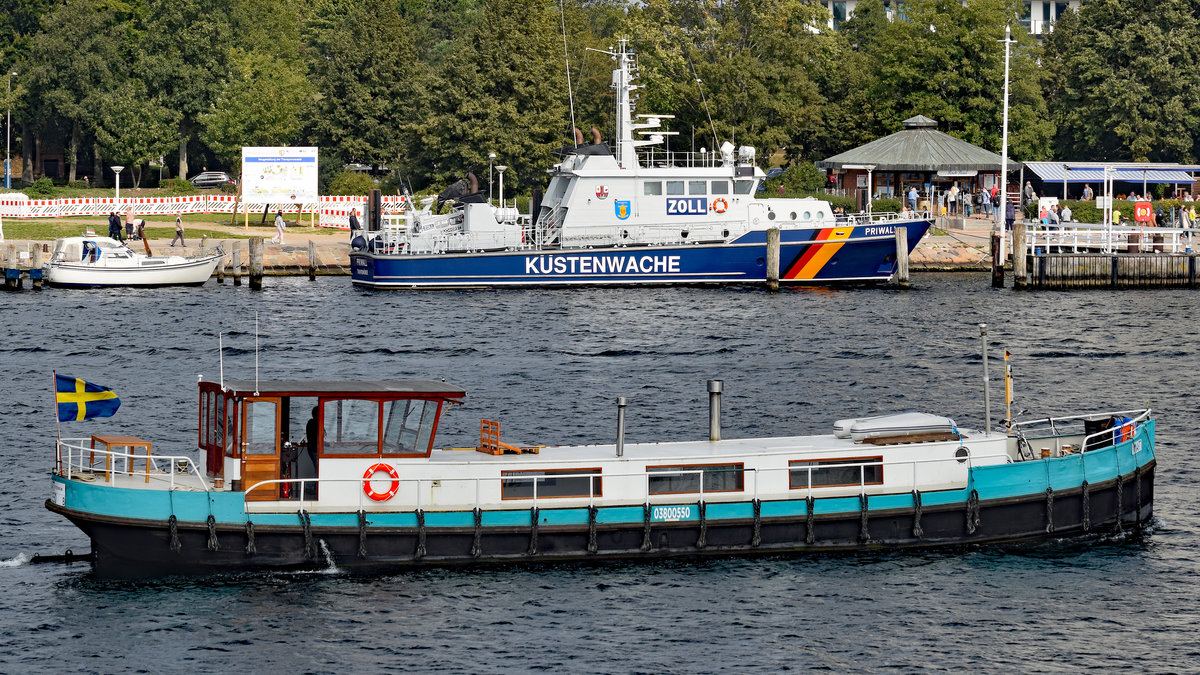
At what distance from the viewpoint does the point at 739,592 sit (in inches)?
Result: 1088

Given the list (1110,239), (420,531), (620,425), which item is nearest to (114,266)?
(1110,239)

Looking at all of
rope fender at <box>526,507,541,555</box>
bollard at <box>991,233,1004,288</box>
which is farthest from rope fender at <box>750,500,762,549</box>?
bollard at <box>991,233,1004,288</box>

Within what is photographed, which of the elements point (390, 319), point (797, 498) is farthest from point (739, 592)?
point (390, 319)

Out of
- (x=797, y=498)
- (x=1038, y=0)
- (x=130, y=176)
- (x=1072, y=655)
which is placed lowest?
(x=1072, y=655)

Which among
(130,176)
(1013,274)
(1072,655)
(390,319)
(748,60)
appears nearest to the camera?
(1072,655)

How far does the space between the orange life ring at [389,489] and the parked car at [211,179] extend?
8705cm

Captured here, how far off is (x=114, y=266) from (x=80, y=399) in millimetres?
44638

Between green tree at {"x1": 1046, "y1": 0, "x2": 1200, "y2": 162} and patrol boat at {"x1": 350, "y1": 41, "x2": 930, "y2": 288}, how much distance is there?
128ft

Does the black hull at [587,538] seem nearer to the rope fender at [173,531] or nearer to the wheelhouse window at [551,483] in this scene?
the rope fender at [173,531]

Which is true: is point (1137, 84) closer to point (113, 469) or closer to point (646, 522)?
point (646, 522)

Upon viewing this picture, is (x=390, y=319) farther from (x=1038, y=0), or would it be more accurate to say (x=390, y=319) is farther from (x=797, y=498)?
(x=1038, y=0)

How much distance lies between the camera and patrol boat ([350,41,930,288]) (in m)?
70.4

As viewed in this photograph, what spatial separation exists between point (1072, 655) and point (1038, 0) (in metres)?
181

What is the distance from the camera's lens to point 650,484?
28.8 meters
